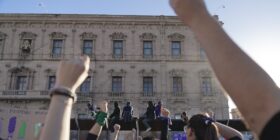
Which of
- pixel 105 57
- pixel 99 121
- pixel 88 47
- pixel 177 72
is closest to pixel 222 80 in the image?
pixel 99 121

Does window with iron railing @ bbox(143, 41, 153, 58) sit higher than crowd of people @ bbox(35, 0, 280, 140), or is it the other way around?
window with iron railing @ bbox(143, 41, 153, 58)

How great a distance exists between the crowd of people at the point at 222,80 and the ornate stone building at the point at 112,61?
24292 mm

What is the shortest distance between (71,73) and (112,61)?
25623 mm

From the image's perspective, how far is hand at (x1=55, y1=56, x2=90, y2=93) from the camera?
1223 mm

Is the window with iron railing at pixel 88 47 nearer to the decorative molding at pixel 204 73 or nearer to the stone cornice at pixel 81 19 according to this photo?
the stone cornice at pixel 81 19

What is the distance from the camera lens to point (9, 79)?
85.3 ft

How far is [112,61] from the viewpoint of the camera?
1054 inches

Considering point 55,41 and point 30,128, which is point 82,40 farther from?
point 30,128

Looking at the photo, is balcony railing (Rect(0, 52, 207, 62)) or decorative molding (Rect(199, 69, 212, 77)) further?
balcony railing (Rect(0, 52, 207, 62))

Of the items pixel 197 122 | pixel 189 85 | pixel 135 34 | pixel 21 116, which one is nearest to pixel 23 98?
pixel 135 34

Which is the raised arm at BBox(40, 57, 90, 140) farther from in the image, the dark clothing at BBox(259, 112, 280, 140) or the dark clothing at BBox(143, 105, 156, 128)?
the dark clothing at BBox(143, 105, 156, 128)

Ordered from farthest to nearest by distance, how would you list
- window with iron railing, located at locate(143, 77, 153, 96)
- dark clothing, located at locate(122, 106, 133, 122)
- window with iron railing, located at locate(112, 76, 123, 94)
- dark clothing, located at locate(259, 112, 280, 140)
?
1. window with iron railing, located at locate(112, 76, 123, 94)
2. window with iron railing, located at locate(143, 77, 153, 96)
3. dark clothing, located at locate(122, 106, 133, 122)
4. dark clothing, located at locate(259, 112, 280, 140)

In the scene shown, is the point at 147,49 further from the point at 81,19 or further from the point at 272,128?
the point at 272,128

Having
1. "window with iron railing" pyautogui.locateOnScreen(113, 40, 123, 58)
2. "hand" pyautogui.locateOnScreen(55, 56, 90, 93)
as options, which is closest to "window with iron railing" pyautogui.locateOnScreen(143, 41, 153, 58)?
"window with iron railing" pyautogui.locateOnScreen(113, 40, 123, 58)
